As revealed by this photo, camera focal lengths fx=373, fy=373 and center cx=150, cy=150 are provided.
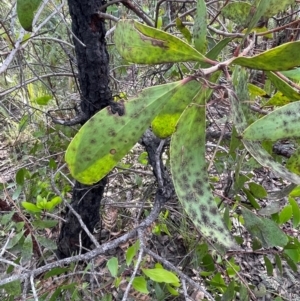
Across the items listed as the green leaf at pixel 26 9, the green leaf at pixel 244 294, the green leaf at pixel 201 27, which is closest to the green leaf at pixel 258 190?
the green leaf at pixel 244 294

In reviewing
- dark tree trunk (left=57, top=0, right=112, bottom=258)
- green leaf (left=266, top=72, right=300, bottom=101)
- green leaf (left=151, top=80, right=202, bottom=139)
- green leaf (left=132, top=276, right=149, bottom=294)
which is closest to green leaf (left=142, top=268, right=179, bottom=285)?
green leaf (left=132, top=276, right=149, bottom=294)

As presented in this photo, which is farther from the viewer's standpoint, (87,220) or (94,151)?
(87,220)

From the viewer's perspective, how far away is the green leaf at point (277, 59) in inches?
14.8

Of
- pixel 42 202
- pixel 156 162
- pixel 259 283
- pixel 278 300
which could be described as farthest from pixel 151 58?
pixel 259 283

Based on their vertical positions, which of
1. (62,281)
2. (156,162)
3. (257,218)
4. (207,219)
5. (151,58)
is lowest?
(62,281)

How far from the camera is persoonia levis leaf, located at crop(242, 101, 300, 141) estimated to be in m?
0.39

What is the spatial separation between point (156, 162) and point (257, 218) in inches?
9.9

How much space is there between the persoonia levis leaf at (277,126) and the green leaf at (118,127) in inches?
4.4

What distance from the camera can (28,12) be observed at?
23.4 inches

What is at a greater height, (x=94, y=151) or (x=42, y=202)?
(x=94, y=151)

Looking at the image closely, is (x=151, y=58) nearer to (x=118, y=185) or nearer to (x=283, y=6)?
(x=283, y=6)

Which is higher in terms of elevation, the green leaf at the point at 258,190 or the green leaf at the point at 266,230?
the green leaf at the point at 258,190

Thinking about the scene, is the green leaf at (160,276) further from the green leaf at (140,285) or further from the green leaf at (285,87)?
the green leaf at (285,87)

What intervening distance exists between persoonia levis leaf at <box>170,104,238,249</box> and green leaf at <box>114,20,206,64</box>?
2.5 inches
